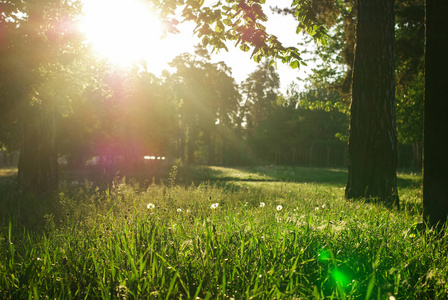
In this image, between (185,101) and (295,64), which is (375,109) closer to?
(295,64)

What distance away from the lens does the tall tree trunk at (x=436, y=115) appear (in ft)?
12.5

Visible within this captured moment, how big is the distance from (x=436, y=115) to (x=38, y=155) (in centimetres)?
995

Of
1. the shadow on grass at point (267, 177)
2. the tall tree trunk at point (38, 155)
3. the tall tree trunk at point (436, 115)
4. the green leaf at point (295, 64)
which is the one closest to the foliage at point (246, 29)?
the green leaf at point (295, 64)

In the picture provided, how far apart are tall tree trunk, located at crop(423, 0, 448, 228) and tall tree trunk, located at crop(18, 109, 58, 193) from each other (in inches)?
370

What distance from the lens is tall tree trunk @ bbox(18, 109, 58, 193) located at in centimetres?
977

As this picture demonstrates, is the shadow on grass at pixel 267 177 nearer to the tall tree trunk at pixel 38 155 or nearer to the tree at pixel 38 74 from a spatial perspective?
the tall tree trunk at pixel 38 155

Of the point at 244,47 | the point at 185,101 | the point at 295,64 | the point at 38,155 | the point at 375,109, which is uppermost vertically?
the point at 185,101

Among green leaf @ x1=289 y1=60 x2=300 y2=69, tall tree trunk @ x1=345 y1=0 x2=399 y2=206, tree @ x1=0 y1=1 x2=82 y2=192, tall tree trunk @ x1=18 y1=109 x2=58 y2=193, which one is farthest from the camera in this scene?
tall tree trunk @ x1=18 y1=109 x2=58 y2=193

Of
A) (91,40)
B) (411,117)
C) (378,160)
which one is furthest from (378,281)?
(411,117)

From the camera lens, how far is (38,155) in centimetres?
991

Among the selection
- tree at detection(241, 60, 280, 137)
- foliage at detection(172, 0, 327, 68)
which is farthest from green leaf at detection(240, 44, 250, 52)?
tree at detection(241, 60, 280, 137)

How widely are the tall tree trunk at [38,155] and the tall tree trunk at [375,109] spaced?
330 inches

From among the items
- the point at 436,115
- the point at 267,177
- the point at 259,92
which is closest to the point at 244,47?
the point at 436,115

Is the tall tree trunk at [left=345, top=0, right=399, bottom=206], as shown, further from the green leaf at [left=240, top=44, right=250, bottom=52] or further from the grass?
the grass
